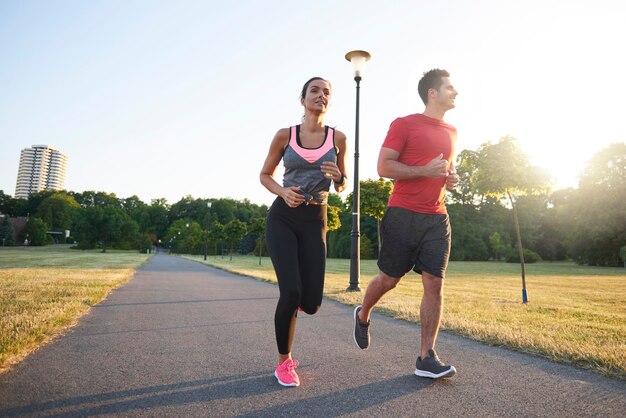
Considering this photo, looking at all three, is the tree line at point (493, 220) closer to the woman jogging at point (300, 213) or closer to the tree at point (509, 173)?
the tree at point (509, 173)

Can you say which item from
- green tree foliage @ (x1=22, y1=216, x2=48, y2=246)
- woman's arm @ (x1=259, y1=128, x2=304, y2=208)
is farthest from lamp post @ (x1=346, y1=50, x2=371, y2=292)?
green tree foliage @ (x1=22, y1=216, x2=48, y2=246)

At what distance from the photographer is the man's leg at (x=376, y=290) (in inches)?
125

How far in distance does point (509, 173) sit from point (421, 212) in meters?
8.04

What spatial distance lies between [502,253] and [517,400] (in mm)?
58066

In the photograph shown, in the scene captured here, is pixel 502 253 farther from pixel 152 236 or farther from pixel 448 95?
pixel 152 236

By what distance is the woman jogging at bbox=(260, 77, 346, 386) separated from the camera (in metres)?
2.84

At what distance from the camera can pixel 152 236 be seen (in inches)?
4963

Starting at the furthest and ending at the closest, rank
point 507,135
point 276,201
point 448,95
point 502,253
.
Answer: point 502,253 < point 507,135 < point 448,95 < point 276,201

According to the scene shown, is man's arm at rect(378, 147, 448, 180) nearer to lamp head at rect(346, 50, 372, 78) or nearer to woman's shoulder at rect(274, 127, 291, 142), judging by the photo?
woman's shoulder at rect(274, 127, 291, 142)

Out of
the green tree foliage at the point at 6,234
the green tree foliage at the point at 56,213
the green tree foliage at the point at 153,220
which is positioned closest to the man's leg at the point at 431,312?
the green tree foliage at the point at 6,234

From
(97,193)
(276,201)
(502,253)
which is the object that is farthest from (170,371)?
(97,193)

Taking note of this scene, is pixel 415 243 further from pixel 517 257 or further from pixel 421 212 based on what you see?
pixel 517 257

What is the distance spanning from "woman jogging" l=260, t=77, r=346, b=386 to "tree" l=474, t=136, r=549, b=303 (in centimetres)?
829

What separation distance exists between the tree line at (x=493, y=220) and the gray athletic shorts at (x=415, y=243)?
7959 millimetres
